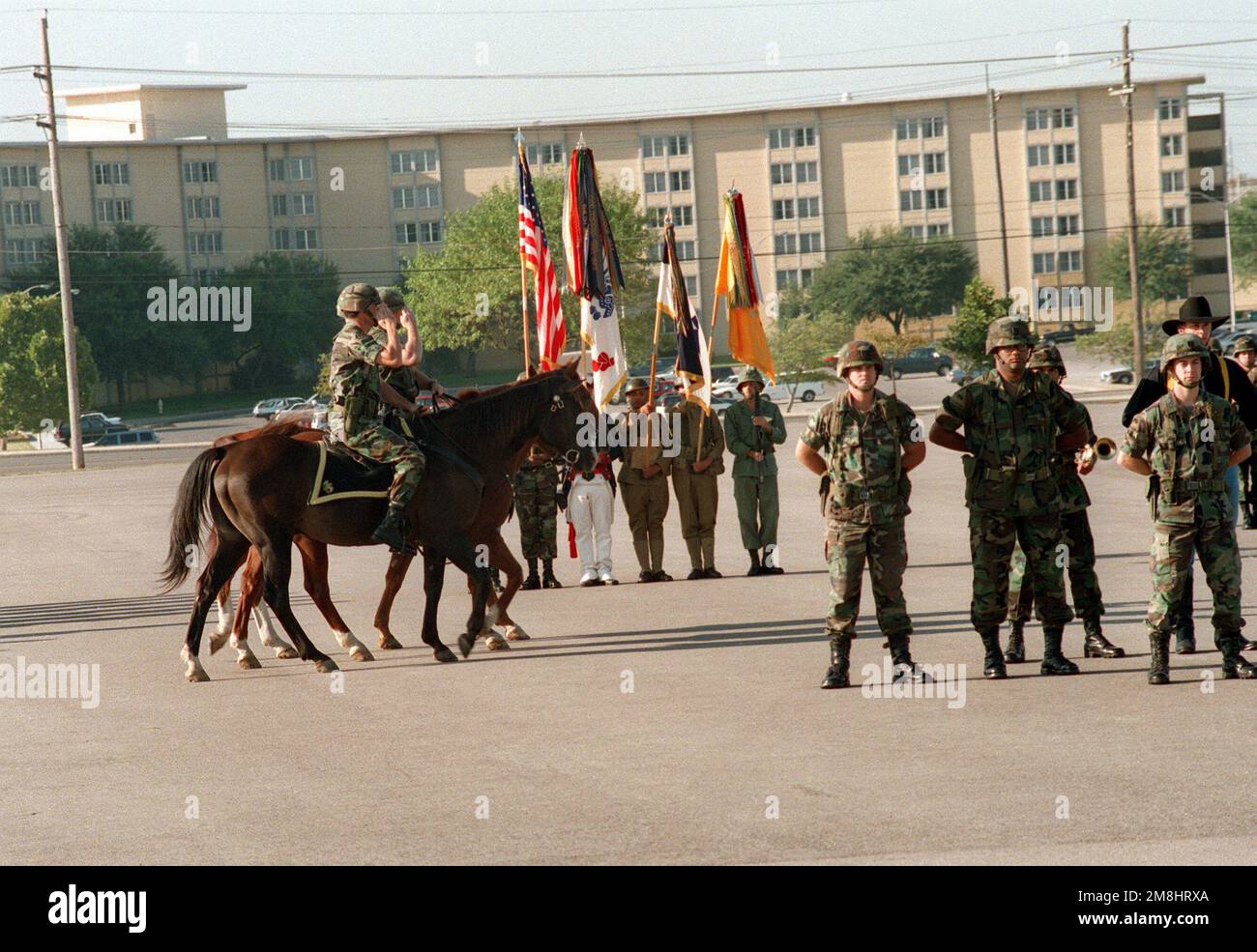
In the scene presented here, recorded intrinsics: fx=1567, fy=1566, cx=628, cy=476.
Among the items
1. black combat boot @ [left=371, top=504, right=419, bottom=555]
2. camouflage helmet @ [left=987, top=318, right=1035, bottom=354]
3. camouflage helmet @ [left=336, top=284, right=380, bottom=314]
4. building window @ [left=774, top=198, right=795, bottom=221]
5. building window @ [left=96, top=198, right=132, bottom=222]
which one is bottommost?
black combat boot @ [left=371, top=504, right=419, bottom=555]

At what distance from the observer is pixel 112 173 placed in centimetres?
11375

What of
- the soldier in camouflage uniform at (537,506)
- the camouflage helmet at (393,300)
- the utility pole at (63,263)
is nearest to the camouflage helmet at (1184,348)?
the camouflage helmet at (393,300)

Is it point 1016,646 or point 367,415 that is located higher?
point 367,415

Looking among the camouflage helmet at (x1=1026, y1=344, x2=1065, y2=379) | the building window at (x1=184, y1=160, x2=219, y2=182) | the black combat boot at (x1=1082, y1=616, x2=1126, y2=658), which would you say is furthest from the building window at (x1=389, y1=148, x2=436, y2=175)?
the black combat boot at (x1=1082, y1=616, x2=1126, y2=658)

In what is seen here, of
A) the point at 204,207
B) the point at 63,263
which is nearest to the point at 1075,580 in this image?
the point at 63,263

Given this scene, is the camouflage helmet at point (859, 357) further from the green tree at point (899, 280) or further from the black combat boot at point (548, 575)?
the green tree at point (899, 280)

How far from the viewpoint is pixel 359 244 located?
121000mm

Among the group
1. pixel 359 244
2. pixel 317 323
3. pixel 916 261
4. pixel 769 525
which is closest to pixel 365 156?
pixel 359 244

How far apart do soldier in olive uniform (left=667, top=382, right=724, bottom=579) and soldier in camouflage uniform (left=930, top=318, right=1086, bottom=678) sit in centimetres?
695

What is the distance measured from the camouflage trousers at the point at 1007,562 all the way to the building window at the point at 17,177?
114 metres

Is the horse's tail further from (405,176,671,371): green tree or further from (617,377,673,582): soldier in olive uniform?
(405,176,671,371): green tree

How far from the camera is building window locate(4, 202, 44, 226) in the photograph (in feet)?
370

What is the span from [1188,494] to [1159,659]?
1026mm

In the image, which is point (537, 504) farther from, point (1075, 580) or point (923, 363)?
point (923, 363)
